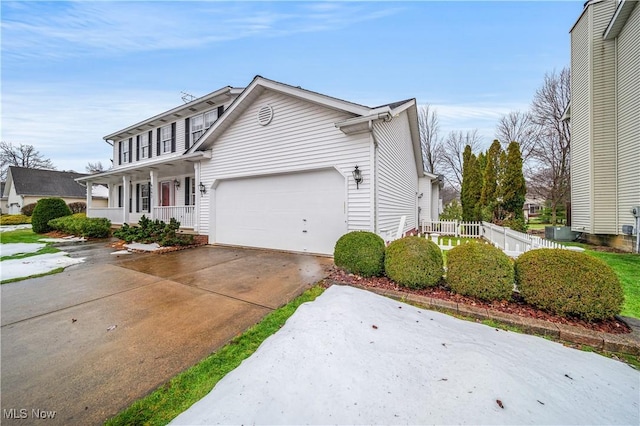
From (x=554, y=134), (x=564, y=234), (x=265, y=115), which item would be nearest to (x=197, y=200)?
(x=265, y=115)

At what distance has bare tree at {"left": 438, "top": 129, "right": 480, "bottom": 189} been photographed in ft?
89.4

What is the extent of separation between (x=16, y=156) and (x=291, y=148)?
176ft

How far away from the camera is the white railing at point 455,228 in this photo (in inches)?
472

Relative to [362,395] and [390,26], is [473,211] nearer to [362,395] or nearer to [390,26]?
[390,26]

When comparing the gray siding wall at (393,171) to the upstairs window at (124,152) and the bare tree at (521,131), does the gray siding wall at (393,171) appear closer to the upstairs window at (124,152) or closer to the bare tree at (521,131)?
the bare tree at (521,131)

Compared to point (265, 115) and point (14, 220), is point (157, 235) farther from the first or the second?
point (14, 220)

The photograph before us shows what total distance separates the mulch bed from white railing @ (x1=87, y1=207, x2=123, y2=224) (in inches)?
617

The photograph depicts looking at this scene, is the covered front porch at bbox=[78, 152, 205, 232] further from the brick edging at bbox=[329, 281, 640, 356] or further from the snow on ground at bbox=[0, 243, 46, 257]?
the brick edging at bbox=[329, 281, 640, 356]

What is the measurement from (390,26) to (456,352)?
9590 millimetres

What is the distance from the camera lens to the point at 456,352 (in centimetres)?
230

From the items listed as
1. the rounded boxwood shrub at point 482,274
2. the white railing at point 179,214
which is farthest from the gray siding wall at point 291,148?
the rounded boxwood shrub at point 482,274

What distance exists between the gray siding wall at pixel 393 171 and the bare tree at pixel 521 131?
621 inches

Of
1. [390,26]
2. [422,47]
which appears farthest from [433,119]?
[390,26]

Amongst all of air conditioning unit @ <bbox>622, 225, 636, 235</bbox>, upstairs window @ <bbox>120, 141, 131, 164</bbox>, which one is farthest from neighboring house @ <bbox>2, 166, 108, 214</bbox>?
air conditioning unit @ <bbox>622, 225, 636, 235</bbox>
